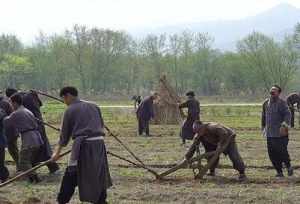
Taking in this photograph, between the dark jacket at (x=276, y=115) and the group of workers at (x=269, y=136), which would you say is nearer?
the group of workers at (x=269, y=136)

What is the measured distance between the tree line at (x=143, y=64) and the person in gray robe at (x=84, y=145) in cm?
6157

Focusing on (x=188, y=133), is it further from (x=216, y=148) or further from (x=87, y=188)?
(x=87, y=188)

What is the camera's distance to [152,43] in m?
78.9

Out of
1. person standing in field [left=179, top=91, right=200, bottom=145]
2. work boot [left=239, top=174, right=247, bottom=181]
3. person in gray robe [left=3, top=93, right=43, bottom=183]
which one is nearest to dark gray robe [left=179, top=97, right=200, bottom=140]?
person standing in field [left=179, top=91, right=200, bottom=145]

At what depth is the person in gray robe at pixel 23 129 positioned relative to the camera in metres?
10.9

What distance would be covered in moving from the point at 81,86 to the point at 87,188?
69.2 m

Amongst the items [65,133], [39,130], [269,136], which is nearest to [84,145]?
[65,133]

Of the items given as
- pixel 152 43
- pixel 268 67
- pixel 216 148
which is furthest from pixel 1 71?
pixel 216 148

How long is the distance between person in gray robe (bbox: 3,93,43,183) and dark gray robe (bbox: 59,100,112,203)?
2871mm

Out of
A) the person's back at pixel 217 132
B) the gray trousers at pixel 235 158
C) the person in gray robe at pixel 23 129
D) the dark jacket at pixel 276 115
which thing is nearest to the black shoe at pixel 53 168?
the person in gray robe at pixel 23 129

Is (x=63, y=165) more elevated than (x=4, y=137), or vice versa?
(x=4, y=137)

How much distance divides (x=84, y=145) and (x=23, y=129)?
307 centimetres

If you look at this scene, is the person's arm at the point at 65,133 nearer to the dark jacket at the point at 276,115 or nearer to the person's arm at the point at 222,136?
the person's arm at the point at 222,136

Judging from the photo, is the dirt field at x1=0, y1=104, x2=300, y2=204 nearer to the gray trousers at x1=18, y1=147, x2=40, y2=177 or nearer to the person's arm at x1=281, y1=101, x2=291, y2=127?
the gray trousers at x1=18, y1=147, x2=40, y2=177
